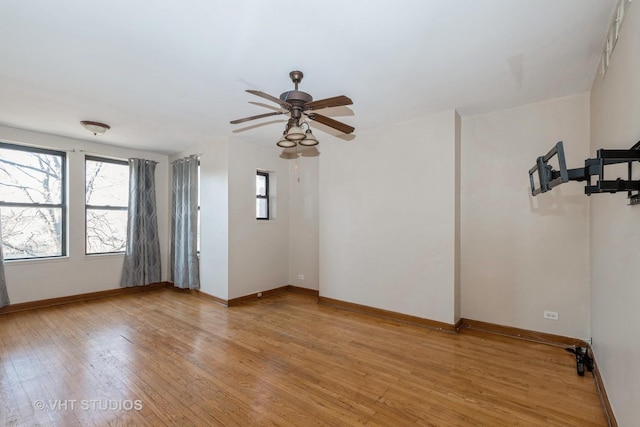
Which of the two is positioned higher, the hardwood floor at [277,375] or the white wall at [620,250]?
the white wall at [620,250]

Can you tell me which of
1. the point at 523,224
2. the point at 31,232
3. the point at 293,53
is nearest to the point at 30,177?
the point at 31,232

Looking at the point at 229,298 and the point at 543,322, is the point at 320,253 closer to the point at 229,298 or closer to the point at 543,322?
the point at 229,298

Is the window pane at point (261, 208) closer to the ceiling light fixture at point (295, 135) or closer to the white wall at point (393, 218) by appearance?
the white wall at point (393, 218)

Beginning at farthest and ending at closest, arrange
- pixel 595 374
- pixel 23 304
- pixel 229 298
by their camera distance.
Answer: pixel 229 298
pixel 23 304
pixel 595 374

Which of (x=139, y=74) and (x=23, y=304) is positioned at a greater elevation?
(x=139, y=74)

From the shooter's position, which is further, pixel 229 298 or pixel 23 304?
pixel 229 298

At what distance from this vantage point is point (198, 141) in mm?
5043

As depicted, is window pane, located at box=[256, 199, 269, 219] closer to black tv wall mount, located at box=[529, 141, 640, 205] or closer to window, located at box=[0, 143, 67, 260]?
window, located at box=[0, 143, 67, 260]

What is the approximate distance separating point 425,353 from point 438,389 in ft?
2.07

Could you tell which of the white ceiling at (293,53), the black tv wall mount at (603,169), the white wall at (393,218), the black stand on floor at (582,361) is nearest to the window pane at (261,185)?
the white wall at (393,218)

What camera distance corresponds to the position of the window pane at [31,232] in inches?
171

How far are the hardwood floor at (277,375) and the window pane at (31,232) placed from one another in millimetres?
1068

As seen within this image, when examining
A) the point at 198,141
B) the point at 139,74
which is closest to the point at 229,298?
the point at 198,141

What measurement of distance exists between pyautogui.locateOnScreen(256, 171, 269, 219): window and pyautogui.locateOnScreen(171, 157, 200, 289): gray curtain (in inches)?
42.8
